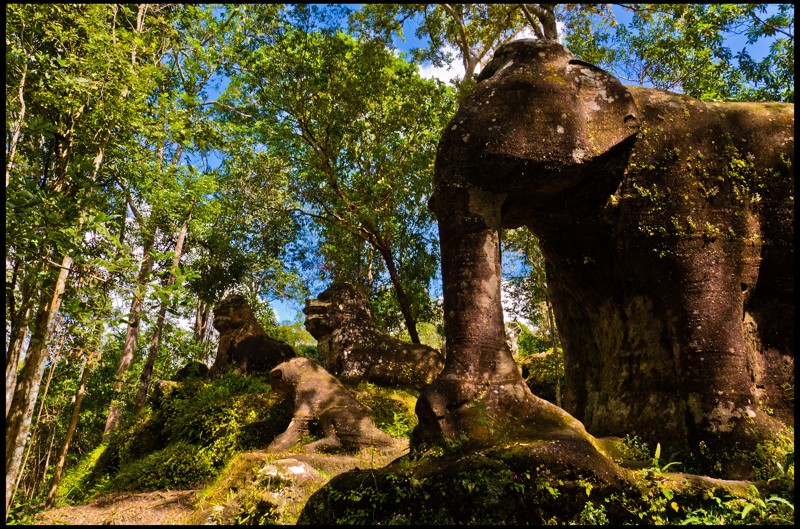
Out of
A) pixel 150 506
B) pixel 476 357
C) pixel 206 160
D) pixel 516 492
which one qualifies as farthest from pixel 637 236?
pixel 206 160

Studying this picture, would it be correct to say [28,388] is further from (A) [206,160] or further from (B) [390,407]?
(A) [206,160]

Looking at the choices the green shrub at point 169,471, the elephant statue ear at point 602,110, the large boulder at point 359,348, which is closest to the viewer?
the elephant statue ear at point 602,110

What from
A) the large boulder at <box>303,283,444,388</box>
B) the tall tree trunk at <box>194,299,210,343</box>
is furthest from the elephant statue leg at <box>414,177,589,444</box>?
the tall tree trunk at <box>194,299,210,343</box>

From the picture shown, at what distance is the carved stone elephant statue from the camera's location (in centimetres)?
463

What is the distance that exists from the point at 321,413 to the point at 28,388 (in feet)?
12.2

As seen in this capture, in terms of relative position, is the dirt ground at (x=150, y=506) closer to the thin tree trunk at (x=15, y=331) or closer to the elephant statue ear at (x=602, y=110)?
the thin tree trunk at (x=15, y=331)

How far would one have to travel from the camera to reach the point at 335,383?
767 centimetres

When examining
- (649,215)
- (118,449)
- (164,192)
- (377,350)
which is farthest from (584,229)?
(118,449)

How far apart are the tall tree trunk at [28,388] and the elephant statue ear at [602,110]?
5.63 m

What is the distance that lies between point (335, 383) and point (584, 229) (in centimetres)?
459

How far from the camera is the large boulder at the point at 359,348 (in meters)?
10.4

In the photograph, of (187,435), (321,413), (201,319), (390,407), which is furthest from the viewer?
(201,319)

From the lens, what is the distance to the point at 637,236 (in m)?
5.52

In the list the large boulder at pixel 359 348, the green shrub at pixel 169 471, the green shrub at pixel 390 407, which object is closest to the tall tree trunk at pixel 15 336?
the green shrub at pixel 169 471
